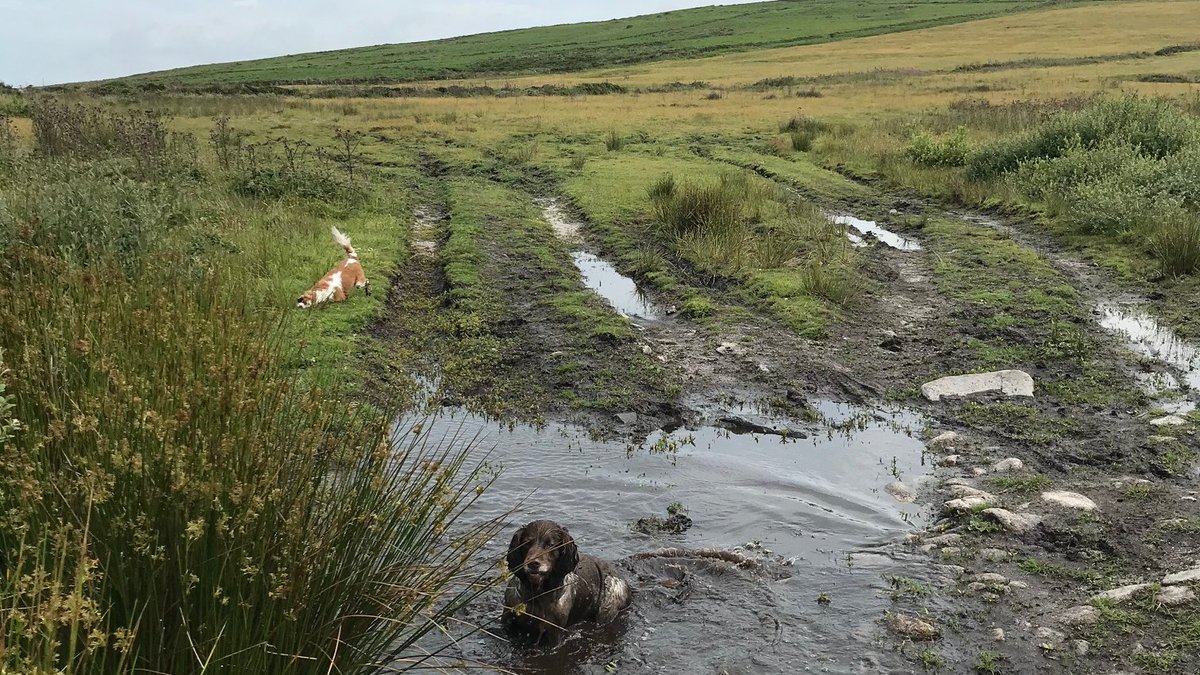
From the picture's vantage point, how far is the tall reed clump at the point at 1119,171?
12703 millimetres

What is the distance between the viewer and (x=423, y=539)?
3791 mm

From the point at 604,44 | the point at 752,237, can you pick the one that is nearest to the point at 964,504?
the point at 752,237

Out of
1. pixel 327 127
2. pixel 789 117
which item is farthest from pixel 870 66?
pixel 327 127

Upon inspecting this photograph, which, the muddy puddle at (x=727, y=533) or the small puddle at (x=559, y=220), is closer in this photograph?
the muddy puddle at (x=727, y=533)

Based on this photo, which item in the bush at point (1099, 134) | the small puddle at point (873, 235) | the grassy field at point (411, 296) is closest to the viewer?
the grassy field at point (411, 296)

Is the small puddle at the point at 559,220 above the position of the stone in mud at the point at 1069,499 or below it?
above

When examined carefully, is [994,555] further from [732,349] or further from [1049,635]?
[732,349]

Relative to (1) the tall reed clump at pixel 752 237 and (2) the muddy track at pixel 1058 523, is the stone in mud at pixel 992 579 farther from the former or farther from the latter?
(1) the tall reed clump at pixel 752 237

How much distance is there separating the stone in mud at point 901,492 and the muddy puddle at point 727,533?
6cm

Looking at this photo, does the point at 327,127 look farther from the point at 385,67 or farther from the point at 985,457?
the point at 385,67

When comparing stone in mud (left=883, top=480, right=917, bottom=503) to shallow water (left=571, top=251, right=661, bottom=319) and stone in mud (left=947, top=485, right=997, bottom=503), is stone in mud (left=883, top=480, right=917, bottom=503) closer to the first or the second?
stone in mud (left=947, top=485, right=997, bottom=503)

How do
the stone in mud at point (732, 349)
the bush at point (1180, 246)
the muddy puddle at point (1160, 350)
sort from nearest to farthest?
the muddy puddle at point (1160, 350) < the stone in mud at point (732, 349) < the bush at point (1180, 246)

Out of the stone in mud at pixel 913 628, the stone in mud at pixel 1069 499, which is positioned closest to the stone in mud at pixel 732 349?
the stone in mud at pixel 1069 499

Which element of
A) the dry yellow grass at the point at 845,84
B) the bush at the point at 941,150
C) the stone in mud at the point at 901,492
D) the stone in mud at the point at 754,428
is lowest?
the stone in mud at the point at 901,492
